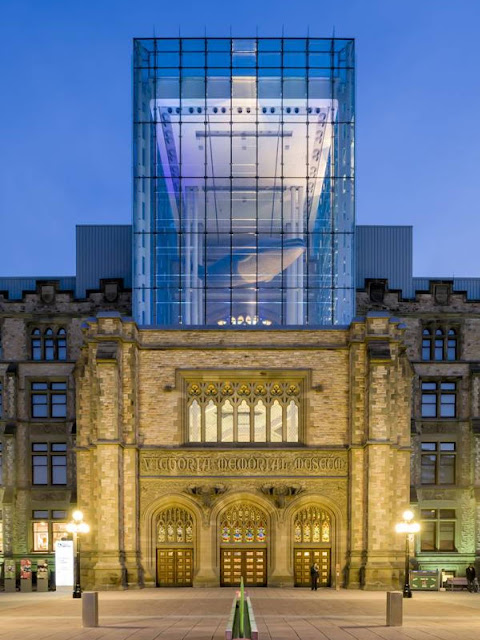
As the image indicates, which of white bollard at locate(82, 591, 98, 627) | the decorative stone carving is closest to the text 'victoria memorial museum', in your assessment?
the decorative stone carving

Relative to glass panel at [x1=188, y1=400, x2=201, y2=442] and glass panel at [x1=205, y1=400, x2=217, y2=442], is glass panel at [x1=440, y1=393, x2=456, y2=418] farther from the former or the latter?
glass panel at [x1=188, y1=400, x2=201, y2=442]

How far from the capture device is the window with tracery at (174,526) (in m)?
37.5

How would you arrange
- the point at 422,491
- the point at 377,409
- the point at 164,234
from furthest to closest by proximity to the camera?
the point at 164,234 < the point at 422,491 < the point at 377,409

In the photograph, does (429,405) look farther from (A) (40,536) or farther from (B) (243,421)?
(A) (40,536)

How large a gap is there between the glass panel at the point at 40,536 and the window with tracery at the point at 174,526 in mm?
10315

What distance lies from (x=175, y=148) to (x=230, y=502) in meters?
21.4

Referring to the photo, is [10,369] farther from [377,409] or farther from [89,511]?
[377,409]

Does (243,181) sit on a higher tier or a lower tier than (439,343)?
higher

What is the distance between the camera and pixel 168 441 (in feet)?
124

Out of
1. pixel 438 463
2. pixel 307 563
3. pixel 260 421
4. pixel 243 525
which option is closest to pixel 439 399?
pixel 438 463

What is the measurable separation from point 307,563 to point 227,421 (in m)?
7.39

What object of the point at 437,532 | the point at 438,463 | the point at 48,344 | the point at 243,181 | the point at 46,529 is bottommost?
the point at 46,529

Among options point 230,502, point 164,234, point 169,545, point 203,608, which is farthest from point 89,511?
point 164,234

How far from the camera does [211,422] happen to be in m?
38.2
